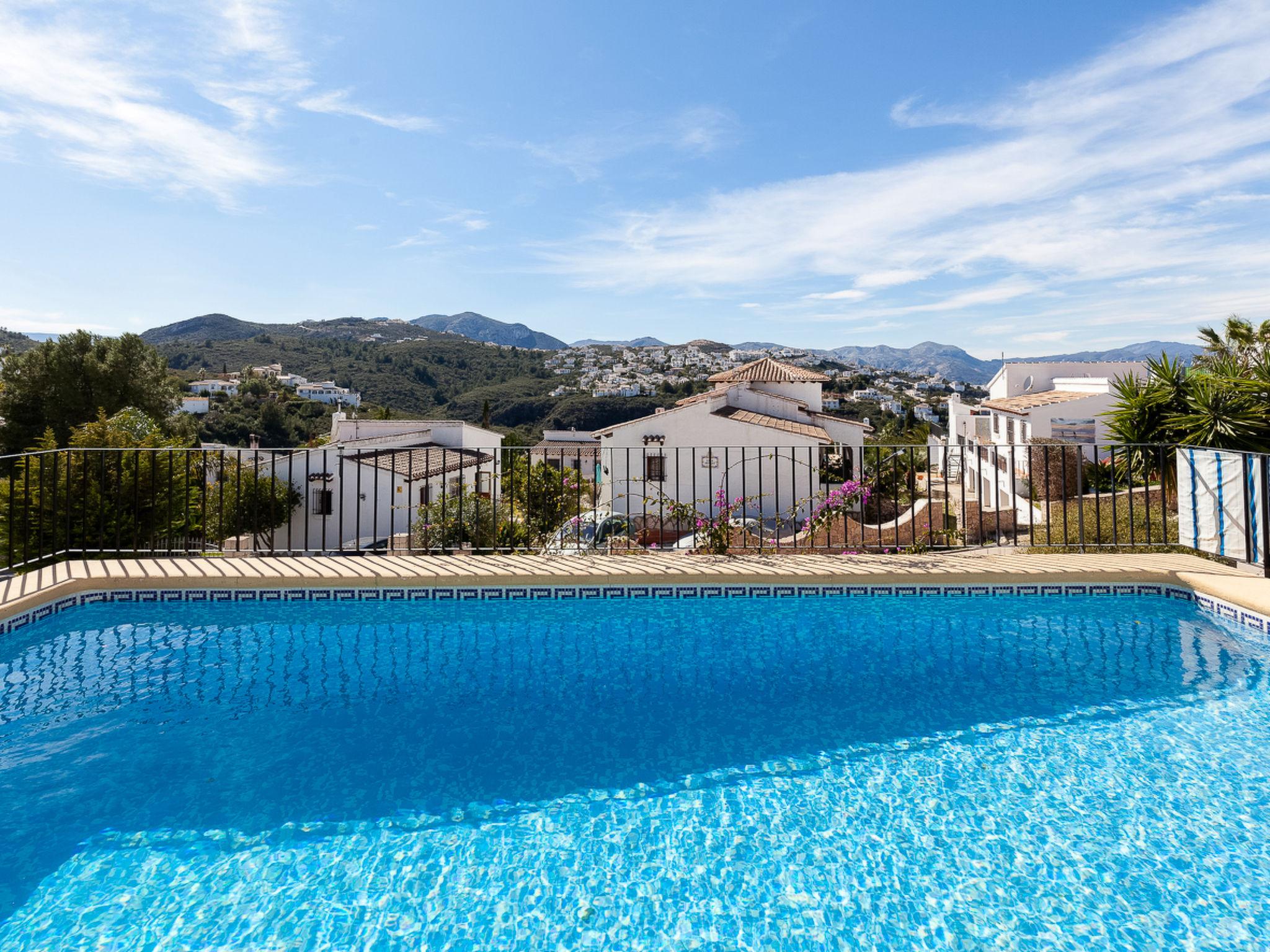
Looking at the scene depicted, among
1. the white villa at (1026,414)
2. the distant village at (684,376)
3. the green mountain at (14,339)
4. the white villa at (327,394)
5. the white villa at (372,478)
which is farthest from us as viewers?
the distant village at (684,376)

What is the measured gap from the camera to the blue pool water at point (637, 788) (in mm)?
2426

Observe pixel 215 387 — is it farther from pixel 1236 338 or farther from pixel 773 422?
pixel 1236 338

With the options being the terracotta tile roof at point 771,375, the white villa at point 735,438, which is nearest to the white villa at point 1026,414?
the white villa at point 735,438

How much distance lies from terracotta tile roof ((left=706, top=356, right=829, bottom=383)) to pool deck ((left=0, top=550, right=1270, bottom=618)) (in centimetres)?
3242

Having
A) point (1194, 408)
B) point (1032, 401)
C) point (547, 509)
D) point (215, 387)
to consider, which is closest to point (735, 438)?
point (1032, 401)

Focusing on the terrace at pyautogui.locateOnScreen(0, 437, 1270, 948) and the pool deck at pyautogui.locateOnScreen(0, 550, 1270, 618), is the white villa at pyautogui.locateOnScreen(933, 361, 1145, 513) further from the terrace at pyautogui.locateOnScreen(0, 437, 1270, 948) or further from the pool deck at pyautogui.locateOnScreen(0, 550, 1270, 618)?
the terrace at pyautogui.locateOnScreen(0, 437, 1270, 948)

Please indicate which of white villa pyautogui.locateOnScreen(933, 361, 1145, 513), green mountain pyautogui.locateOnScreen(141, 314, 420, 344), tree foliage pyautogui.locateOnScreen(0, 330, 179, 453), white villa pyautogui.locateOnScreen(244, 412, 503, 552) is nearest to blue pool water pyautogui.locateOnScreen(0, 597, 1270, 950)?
white villa pyautogui.locateOnScreen(933, 361, 1145, 513)

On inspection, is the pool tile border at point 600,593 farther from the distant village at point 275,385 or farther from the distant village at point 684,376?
the distant village at point 275,385

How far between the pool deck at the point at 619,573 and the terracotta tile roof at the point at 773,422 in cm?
2170

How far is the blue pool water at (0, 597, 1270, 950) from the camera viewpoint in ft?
7.96

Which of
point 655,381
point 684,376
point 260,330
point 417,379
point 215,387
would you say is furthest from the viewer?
point 260,330

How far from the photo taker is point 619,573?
6.47m

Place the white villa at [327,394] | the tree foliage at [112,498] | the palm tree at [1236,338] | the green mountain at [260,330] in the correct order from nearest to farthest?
the tree foliage at [112,498] → the palm tree at [1236,338] → the white villa at [327,394] → the green mountain at [260,330]

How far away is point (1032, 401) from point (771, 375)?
13449 millimetres
